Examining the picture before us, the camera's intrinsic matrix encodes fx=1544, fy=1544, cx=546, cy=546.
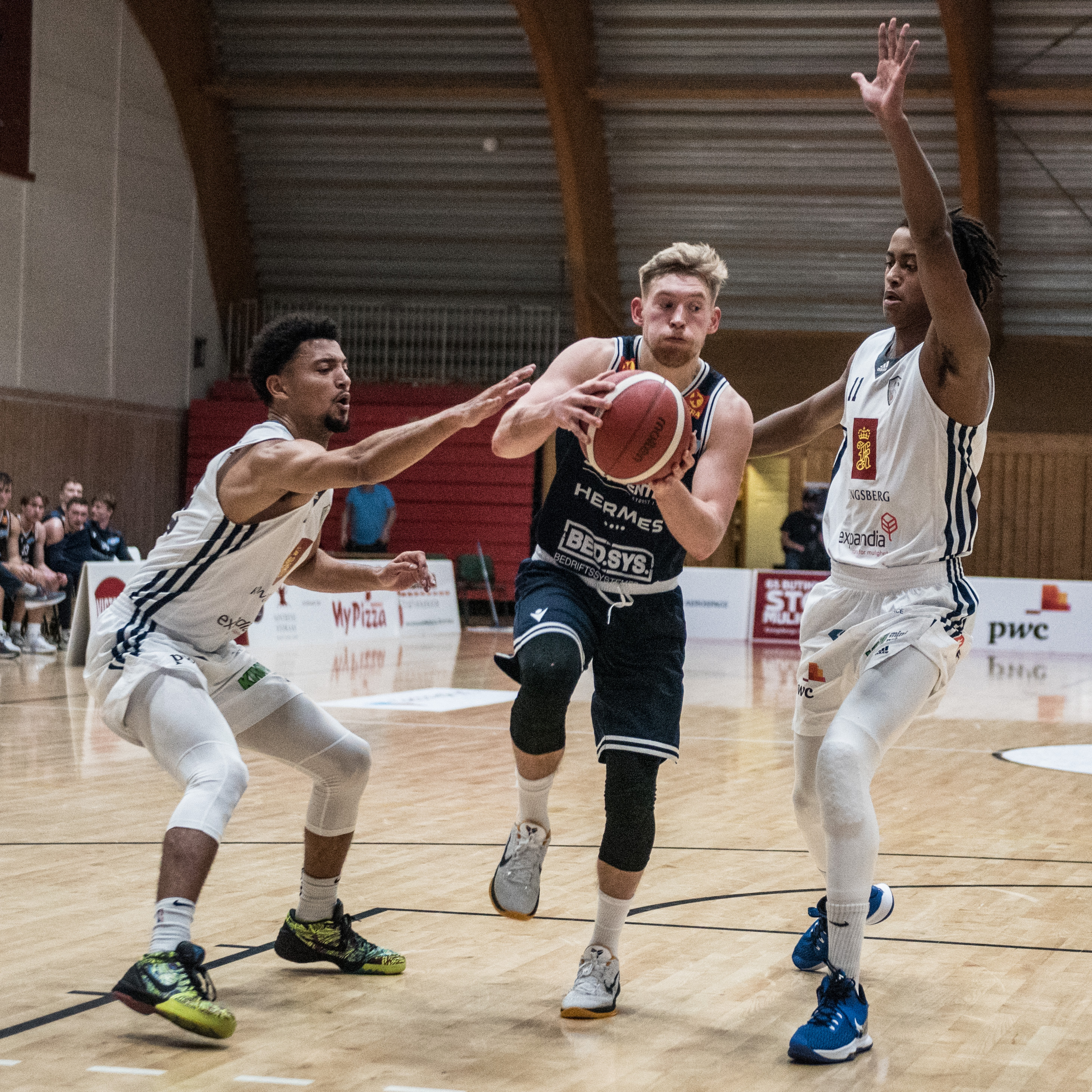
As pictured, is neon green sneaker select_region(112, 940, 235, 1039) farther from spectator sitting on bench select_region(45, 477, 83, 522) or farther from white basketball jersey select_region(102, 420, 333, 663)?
spectator sitting on bench select_region(45, 477, 83, 522)

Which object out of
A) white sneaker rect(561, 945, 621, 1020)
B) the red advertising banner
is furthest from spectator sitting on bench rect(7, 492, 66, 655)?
white sneaker rect(561, 945, 621, 1020)

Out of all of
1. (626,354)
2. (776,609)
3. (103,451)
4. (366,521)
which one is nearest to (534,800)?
(626,354)

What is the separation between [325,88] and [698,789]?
1451cm

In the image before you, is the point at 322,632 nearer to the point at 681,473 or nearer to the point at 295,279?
the point at 295,279

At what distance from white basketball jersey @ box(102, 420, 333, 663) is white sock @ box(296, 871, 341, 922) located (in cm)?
77

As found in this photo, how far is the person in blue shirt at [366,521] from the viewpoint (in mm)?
19391

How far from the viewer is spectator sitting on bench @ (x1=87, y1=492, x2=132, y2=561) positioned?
15.1 m

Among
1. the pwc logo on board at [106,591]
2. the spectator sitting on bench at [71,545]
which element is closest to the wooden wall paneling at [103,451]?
the spectator sitting on bench at [71,545]

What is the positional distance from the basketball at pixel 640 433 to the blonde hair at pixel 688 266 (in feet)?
1.74

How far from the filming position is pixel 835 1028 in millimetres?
3742

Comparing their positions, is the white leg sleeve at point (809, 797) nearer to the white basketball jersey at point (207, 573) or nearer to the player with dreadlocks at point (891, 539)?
the player with dreadlocks at point (891, 539)

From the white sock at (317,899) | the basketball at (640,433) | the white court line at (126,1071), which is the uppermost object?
the basketball at (640,433)

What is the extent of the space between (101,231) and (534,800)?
17.3 metres

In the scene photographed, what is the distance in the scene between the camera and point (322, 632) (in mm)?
16141
